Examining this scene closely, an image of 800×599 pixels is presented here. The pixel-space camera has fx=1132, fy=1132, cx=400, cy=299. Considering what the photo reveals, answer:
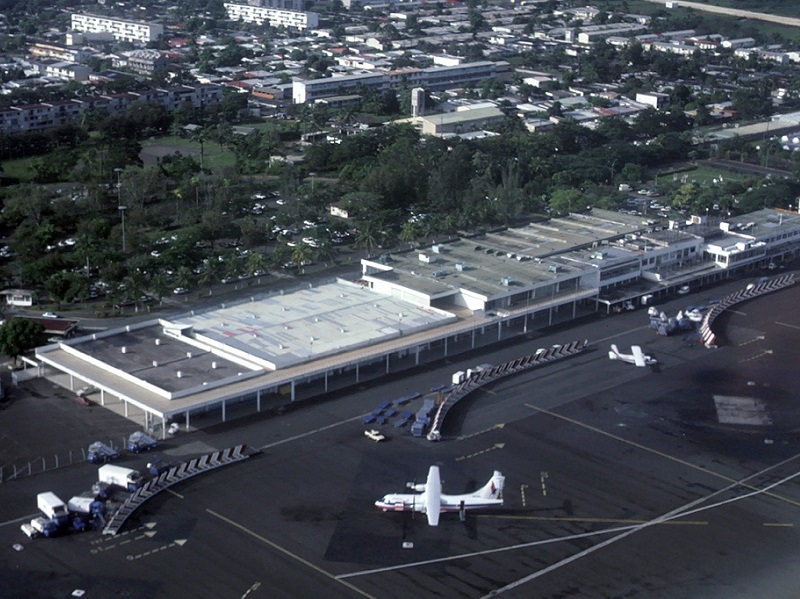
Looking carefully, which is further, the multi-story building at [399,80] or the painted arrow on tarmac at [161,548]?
the multi-story building at [399,80]

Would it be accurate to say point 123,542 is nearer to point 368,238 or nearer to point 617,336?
point 617,336

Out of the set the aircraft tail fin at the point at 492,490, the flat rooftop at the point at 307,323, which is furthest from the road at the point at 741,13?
the aircraft tail fin at the point at 492,490

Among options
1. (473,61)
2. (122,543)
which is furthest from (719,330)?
(473,61)

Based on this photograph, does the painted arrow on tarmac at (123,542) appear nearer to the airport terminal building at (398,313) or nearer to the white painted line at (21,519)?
the white painted line at (21,519)

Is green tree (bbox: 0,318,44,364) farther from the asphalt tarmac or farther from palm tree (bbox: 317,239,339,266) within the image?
palm tree (bbox: 317,239,339,266)

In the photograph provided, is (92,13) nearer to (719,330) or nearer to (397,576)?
(719,330)

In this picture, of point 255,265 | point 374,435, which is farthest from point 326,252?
point 374,435

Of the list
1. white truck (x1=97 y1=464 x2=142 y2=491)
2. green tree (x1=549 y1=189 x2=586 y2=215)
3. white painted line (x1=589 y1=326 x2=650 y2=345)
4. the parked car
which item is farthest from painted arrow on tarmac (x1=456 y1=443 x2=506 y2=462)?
green tree (x1=549 y1=189 x2=586 y2=215)
